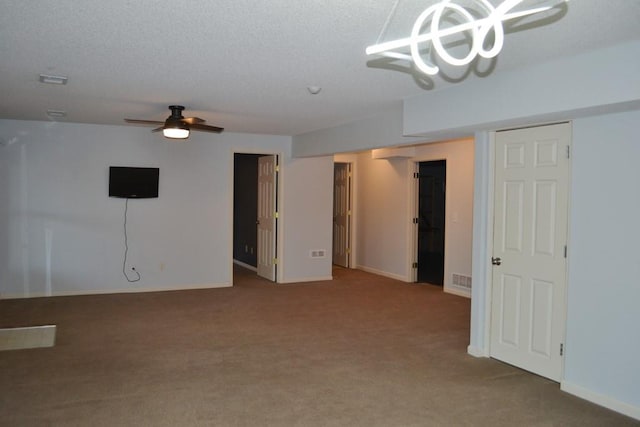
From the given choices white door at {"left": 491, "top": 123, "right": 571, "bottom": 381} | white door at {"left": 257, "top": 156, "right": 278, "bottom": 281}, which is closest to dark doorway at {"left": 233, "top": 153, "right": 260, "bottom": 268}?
white door at {"left": 257, "top": 156, "right": 278, "bottom": 281}

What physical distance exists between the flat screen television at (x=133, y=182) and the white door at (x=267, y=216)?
1891mm

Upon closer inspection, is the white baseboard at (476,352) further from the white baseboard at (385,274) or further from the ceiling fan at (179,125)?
the white baseboard at (385,274)

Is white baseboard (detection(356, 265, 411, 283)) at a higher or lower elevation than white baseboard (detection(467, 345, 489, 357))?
higher

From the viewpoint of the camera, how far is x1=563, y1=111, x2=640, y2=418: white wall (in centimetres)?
351

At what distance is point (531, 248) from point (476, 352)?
44.7 inches

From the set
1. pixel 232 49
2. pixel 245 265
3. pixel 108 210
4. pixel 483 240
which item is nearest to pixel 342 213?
pixel 245 265

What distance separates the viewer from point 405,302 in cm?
699

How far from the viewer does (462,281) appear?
24.8 feet

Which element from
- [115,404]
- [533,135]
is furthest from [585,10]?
[115,404]

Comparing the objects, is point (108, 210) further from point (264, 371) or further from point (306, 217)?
point (264, 371)

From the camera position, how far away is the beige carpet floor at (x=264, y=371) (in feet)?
11.3

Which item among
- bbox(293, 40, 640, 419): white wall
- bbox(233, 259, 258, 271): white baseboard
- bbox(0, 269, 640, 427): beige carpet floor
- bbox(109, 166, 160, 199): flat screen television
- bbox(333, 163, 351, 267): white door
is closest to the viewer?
bbox(293, 40, 640, 419): white wall

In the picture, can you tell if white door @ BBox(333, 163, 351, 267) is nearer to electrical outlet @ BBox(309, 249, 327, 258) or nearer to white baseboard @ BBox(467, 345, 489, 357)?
electrical outlet @ BBox(309, 249, 327, 258)

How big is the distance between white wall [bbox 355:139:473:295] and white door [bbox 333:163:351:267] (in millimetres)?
232
